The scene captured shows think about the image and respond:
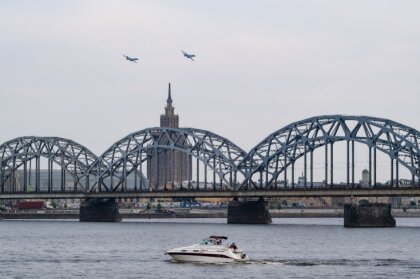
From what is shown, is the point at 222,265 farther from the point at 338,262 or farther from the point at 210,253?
the point at 338,262

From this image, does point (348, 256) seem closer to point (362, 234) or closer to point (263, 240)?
point (263, 240)

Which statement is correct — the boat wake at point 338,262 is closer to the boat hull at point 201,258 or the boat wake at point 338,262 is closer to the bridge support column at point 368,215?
the boat hull at point 201,258

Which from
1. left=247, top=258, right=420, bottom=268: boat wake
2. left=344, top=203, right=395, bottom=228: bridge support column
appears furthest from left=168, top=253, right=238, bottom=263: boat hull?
left=344, top=203, right=395, bottom=228: bridge support column

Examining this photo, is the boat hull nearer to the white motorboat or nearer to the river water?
the white motorboat

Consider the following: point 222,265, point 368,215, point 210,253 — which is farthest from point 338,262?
point 368,215

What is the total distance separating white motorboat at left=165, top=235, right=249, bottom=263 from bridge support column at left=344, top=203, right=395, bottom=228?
253 feet

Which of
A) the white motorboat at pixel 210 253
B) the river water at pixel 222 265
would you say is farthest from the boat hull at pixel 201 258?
the river water at pixel 222 265

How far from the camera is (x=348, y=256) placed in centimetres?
12700

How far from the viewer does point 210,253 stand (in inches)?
4592

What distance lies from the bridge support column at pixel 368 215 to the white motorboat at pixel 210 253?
253 feet

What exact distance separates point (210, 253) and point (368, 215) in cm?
7866

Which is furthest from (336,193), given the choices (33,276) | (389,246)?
(33,276)

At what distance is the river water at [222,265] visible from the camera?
107562 mm

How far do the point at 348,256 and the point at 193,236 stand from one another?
4699cm
